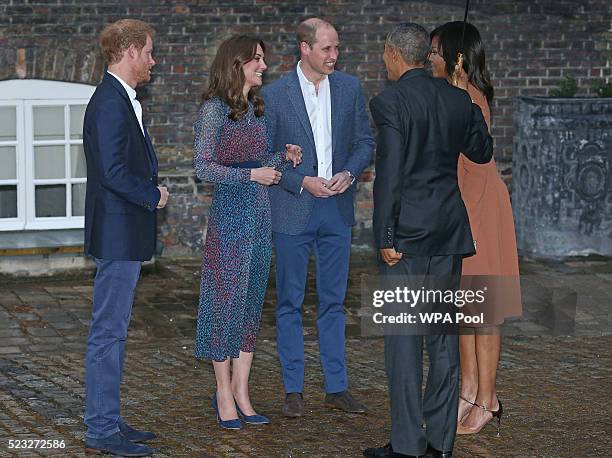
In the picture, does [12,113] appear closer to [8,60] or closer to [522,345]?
[8,60]

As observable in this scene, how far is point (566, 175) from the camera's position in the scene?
39.5 feet

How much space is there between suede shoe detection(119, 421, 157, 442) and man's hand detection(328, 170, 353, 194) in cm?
162

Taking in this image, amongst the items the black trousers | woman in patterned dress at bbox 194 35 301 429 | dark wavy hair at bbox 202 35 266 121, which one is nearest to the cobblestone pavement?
the black trousers

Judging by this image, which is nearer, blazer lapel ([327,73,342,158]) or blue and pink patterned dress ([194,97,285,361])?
blue and pink patterned dress ([194,97,285,361])

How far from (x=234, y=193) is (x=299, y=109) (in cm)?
73

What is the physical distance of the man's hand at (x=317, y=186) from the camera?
7293mm

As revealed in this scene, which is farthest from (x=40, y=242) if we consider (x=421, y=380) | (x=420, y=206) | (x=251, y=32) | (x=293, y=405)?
(x=420, y=206)

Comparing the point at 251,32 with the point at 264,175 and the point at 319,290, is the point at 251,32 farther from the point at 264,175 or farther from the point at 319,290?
the point at 264,175

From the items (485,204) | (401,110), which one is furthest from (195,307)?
(401,110)

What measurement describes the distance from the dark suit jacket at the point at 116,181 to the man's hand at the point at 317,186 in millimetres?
1056

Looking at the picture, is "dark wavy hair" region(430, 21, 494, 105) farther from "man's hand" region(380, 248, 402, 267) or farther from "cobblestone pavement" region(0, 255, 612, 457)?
"cobblestone pavement" region(0, 255, 612, 457)

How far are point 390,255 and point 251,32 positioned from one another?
232 inches

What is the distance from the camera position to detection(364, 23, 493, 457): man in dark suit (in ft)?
20.4

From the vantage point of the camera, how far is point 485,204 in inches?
276
